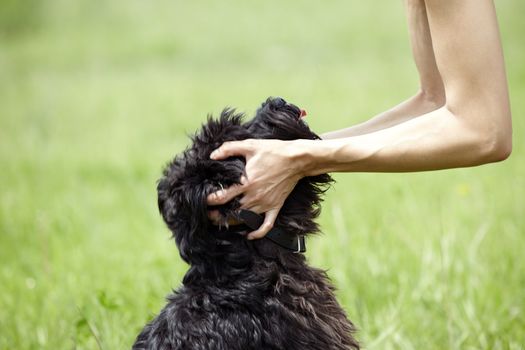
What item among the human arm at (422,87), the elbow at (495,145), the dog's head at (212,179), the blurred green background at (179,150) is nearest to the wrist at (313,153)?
the dog's head at (212,179)

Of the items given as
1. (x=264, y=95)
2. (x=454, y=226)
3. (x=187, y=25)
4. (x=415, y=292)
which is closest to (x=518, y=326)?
(x=415, y=292)

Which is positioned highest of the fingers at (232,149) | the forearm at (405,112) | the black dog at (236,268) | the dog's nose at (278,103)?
the dog's nose at (278,103)

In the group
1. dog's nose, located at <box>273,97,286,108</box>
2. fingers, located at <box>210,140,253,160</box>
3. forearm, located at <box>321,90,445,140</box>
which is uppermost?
dog's nose, located at <box>273,97,286,108</box>

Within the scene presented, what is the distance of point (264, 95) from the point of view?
406 inches

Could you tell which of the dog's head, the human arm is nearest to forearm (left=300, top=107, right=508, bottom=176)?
the dog's head

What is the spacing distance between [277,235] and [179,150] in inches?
238

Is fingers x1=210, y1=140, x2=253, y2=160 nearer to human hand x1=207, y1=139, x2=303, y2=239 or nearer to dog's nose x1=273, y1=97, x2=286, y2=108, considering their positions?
human hand x1=207, y1=139, x2=303, y2=239

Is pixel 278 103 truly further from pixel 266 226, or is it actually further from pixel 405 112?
pixel 405 112

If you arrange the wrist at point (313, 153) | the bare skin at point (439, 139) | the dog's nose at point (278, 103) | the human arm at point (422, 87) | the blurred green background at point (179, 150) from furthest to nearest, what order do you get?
the blurred green background at point (179, 150), the human arm at point (422, 87), the dog's nose at point (278, 103), the wrist at point (313, 153), the bare skin at point (439, 139)

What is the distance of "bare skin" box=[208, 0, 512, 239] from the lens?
91.0 inches

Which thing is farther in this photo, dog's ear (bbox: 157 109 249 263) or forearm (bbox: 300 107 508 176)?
dog's ear (bbox: 157 109 249 263)

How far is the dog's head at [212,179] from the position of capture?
251cm

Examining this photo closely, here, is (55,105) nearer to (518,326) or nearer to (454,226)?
(454,226)

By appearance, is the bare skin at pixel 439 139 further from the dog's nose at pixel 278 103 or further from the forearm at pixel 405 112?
the forearm at pixel 405 112
